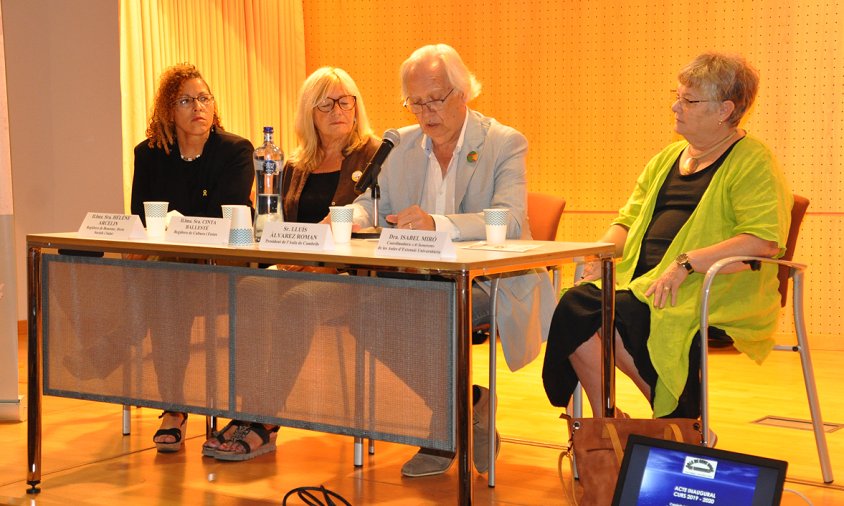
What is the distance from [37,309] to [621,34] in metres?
3.77

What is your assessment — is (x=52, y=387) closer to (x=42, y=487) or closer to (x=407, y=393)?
(x=42, y=487)

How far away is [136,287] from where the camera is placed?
2967 mm

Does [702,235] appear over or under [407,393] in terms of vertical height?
over

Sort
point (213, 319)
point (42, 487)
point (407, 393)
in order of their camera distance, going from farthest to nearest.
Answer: point (42, 487)
point (213, 319)
point (407, 393)

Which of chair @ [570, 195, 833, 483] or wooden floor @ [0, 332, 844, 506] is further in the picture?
wooden floor @ [0, 332, 844, 506]

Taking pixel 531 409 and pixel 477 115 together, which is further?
pixel 531 409

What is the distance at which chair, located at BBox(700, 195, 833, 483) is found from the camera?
2.78m

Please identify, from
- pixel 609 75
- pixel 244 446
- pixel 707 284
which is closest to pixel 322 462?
pixel 244 446

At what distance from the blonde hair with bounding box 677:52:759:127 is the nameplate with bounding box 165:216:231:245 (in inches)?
56.7

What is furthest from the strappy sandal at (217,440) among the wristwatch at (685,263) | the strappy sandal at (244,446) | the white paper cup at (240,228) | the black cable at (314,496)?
the wristwatch at (685,263)

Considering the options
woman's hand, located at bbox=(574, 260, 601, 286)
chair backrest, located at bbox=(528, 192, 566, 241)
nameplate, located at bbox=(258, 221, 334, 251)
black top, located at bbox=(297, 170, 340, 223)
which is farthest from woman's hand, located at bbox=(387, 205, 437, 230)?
black top, located at bbox=(297, 170, 340, 223)

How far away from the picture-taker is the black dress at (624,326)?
2.95m

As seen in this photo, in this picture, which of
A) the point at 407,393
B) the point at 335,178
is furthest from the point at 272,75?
the point at 407,393

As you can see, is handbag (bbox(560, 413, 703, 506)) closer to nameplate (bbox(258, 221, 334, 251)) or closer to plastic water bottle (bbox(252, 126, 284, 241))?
nameplate (bbox(258, 221, 334, 251))
